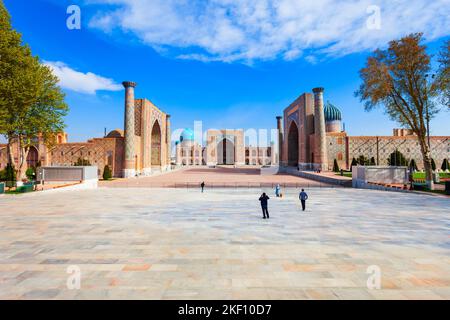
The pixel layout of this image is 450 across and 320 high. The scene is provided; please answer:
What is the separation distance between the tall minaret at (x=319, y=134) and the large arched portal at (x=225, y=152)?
4594 centimetres

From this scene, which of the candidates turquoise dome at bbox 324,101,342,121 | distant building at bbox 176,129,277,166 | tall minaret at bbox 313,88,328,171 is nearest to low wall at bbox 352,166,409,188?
tall minaret at bbox 313,88,328,171

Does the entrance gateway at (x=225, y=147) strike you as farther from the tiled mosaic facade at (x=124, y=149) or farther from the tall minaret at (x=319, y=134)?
the tall minaret at (x=319, y=134)

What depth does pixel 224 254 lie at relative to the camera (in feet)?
18.1

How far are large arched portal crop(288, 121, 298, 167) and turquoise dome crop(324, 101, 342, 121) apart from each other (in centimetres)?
1116

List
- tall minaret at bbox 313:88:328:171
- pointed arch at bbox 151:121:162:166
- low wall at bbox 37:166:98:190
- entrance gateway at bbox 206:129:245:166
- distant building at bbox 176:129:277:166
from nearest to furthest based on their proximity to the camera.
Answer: low wall at bbox 37:166:98:190 < tall minaret at bbox 313:88:328:171 < pointed arch at bbox 151:121:162:166 < entrance gateway at bbox 206:129:245:166 < distant building at bbox 176:129:277:166

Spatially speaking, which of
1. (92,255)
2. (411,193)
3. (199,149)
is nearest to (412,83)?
(411,193)

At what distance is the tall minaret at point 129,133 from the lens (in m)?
31.1

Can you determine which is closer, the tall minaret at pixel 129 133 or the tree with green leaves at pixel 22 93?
the tree with green leaves at pixel 22 93

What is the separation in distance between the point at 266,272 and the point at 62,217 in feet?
27.9

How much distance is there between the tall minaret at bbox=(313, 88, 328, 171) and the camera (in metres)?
35.8

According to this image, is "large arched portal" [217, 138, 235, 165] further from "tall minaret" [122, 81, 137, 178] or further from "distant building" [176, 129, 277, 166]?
"tall minaret" [122, 81, 137, 178]

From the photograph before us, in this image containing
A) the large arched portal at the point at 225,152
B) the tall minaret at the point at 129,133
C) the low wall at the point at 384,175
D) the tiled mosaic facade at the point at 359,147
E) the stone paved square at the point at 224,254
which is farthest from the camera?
the large arched portal at the point at 225,152

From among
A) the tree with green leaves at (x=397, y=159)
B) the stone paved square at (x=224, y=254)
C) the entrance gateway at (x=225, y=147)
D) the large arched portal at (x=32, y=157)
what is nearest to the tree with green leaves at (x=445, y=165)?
the tree with green leaves at (x=397, y=159)

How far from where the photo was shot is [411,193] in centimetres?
1656
